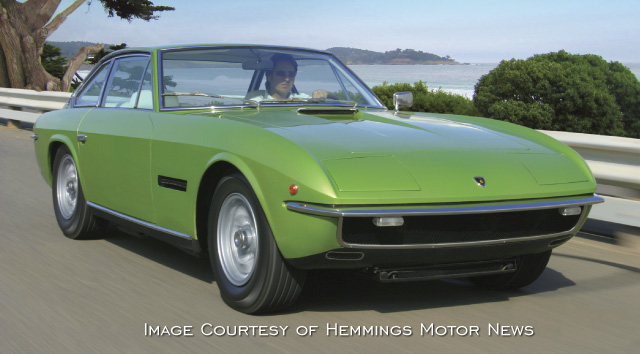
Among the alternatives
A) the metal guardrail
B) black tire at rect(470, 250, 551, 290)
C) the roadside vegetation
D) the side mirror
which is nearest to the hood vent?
the side mirror

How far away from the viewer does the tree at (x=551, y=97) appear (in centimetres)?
4822

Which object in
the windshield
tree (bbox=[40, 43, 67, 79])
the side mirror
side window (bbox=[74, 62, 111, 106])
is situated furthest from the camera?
tree (bbox=[40, 43, 67, 79])

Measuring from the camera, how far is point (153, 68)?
17.5 ft

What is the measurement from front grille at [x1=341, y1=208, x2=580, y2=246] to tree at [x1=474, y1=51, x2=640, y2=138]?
44521 millimetres

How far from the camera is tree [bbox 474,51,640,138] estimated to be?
48219 millimetres

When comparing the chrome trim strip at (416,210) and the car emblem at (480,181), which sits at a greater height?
the car emblem at (480,181)

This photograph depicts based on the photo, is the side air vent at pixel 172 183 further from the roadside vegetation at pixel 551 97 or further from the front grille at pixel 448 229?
the roadside vegetation at pixel 551 97

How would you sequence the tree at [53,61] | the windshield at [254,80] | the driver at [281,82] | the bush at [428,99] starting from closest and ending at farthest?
1. the windshield at [254,80]
2. the driver at [281,82]
3. the bush at [428,99]
4. the tree at [53,61]

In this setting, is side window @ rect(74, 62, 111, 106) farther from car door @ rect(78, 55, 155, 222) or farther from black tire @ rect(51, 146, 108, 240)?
black tire @ rect(51, 146, 108, 240)

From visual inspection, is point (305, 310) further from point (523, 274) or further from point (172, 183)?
point (523, 274)

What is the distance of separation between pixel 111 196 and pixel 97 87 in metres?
1.23

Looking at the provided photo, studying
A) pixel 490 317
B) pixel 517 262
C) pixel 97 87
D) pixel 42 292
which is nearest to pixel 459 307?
pixel 490 317

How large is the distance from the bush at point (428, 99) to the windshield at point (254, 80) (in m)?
29.7

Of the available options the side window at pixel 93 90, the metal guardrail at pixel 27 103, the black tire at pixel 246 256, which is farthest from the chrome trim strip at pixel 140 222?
the metal guardrail at pixel 27 103
